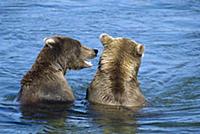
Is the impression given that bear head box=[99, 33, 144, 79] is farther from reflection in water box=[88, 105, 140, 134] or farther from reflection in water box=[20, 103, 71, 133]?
reflection in water box=[20, 103, 71, 133]

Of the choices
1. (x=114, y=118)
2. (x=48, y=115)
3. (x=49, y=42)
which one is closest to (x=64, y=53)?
(x=49, y=42)

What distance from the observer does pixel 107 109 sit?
12586 mm

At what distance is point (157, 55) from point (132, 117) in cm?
494

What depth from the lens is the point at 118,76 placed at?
12.7 meters

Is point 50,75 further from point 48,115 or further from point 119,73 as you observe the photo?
point 119,73

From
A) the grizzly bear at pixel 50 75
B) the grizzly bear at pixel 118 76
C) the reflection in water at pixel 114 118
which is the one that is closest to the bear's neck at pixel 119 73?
the grizzly bear at pixel 118 76

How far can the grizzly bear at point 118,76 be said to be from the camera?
12633mm

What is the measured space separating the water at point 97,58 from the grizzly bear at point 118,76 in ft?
0.56

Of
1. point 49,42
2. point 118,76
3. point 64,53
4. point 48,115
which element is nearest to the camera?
point 48,115

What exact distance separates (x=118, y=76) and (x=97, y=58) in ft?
14.4

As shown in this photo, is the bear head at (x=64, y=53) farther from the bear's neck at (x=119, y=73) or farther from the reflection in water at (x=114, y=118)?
the reflection in water at (x=114, y=118)

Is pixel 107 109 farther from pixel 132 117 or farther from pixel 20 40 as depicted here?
pixel 20 40

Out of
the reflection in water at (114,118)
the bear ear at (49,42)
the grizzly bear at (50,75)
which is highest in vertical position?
the bear ear at (49,42)

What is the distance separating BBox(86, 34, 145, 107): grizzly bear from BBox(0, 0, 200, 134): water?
17cm
